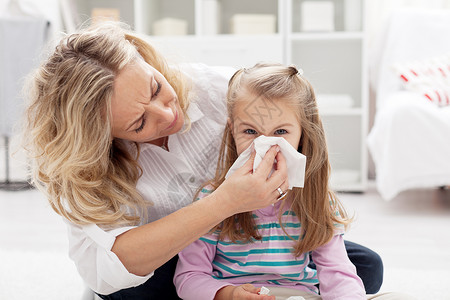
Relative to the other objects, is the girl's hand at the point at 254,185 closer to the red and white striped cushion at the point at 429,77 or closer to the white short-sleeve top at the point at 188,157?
the white short-sleeve top at the point at 188,157

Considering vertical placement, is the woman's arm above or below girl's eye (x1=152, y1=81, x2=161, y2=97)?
below

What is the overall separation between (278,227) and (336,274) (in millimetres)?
153

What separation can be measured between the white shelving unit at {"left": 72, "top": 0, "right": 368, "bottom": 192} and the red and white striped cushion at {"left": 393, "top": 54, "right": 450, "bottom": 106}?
0.86 feet

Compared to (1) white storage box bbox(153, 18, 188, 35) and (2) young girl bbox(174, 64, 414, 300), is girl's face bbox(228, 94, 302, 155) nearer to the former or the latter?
(2) young girl bbox(174, 64, 414, 300)

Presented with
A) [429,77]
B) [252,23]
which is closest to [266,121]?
[429,77]

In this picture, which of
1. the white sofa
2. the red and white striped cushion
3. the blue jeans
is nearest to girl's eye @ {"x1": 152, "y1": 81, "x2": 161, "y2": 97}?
the blue jeans

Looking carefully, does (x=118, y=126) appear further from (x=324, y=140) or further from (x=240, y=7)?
(x=240, y=7)

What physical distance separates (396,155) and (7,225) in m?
1.79

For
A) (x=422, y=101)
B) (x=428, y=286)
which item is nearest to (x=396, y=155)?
(x=422, y=101)

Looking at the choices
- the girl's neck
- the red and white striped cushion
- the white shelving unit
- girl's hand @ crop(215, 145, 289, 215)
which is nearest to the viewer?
girl's hand @ crop(215, 145, 289, 215)

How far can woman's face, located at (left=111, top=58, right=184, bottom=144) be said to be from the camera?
1.08 metres

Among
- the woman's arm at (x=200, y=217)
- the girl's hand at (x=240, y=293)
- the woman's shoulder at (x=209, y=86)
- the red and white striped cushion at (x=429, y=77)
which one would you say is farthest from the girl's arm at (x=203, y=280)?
the red and white striped cushion at (x=429, y=77)

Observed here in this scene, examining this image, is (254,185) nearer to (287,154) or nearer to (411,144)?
(287,154)

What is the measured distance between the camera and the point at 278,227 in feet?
3.77
